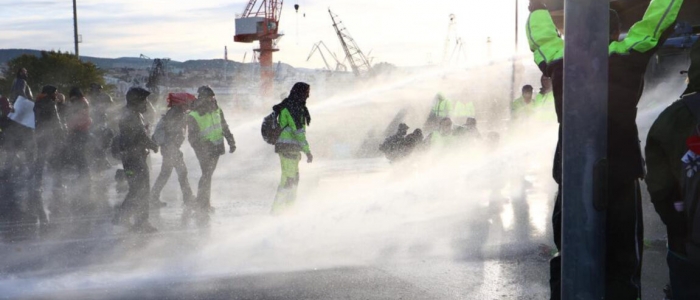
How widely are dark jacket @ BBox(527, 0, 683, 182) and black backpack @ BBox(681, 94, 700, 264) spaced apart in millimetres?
371

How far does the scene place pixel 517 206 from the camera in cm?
987

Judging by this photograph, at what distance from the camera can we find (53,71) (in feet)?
136

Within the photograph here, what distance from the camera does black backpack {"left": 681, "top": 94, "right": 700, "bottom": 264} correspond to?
10.5 ft

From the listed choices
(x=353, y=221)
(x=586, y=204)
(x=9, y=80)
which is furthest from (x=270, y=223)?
(x=9, y=80)

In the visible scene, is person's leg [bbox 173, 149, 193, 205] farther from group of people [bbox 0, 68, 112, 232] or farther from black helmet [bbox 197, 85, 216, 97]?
group of people [bbox 0, 68, 112, 232]

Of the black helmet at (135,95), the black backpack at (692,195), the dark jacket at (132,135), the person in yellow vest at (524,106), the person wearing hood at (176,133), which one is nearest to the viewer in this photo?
the black backpack at (692,195)

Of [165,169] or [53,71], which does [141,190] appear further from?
[53,71]

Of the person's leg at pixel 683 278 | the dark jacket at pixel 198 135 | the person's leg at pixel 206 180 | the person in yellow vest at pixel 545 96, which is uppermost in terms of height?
the person in yellow vest at pixel 545 96

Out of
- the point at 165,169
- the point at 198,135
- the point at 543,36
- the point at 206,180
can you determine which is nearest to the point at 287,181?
the point at 206,180

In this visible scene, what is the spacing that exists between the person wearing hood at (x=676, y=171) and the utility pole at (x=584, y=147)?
2.41ft

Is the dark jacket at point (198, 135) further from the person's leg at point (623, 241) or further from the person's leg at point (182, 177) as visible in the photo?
the person's leg at point (623, 241)

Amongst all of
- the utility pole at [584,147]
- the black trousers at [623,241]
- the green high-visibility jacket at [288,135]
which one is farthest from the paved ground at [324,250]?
the utility pole at [584,147]

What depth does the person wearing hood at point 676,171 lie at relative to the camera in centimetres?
332

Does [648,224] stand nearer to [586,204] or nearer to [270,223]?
[270,223]
